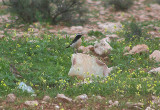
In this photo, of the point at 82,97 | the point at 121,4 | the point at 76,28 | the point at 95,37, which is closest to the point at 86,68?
the point at 82,97

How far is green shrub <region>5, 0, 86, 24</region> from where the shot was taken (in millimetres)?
9977

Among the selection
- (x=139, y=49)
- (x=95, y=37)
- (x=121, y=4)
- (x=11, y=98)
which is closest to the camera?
(x=11, y=98)

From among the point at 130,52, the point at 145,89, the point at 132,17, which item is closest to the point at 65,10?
the point at 132,17

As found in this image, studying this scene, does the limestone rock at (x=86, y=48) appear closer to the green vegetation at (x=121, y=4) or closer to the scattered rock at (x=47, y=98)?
the scattered rock at (x=47, y=98)

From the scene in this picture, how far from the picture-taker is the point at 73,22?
10.6m

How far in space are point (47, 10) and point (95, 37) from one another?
2198 mm

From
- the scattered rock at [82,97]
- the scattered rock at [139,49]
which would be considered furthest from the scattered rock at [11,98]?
the scattered rock at [139,49]

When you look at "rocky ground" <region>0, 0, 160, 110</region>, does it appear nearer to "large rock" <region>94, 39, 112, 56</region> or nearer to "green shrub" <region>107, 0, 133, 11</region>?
"large rock" <region>94, 39, 112, 56</region>

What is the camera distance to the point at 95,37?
9133 mm

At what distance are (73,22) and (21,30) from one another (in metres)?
2.00

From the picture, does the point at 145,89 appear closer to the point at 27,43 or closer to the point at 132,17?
the point at 27,43

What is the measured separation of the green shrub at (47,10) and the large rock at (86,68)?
4.28 m

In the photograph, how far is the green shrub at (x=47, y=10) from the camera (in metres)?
9.98

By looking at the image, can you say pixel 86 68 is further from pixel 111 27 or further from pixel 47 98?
pixel 111 27
